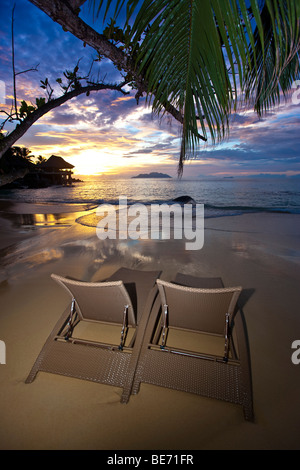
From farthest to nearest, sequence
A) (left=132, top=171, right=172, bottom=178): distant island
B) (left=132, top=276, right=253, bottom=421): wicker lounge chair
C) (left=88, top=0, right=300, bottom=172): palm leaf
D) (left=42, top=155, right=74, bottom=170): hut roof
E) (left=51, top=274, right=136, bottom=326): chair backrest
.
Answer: (left=132, top=171, right=172, bottom=178): distant island < (left=42, top=155, right=74, bottom=170): hut roof < (left=51, top=274, right=136, bottom=326): chair backrest < (left=132, top=276, right=253, bottom=421): wicker lounge chair < (left=88, top=0, right=300, bottom=172): palm leaf

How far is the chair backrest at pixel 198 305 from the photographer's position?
2162 mm

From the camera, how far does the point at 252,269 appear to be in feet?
18.7

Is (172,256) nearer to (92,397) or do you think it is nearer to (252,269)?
(252,269)

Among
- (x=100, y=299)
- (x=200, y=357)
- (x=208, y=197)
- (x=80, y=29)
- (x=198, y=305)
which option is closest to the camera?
(x=80, y=29)

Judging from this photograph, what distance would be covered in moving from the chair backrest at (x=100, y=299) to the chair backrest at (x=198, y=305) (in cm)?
47

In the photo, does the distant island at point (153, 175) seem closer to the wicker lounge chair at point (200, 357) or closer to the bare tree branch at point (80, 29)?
the bare tree branch at point (80, 29)

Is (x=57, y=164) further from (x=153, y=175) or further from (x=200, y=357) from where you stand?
(x=153, y=175)

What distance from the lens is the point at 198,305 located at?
2.34 m

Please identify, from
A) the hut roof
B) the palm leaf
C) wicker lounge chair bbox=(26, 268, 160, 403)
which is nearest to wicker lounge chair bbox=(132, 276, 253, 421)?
wicker lounge chair bbox=(26, 268, 160, 403)

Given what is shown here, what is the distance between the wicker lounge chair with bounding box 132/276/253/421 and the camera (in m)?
2.01

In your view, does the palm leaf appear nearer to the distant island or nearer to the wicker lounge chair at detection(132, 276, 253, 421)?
the wicker lounge chair at detection(132, 276, 253, 421)

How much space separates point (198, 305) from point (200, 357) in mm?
542

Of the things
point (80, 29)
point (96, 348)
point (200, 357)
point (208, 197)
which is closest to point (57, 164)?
point (208, 197)
